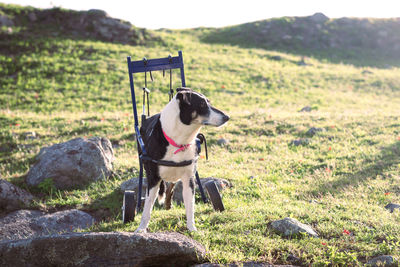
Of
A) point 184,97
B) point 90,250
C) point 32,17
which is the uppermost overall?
point 32,17

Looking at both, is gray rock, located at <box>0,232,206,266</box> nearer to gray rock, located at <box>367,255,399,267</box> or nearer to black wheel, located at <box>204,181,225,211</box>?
black wheel, located at <box>204,181,225,211</box>

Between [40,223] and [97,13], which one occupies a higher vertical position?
[97,13]

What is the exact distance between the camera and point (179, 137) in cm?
524

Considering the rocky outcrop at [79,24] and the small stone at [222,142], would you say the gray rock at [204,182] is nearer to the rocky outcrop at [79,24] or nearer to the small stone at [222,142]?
the small stone at [222,142]

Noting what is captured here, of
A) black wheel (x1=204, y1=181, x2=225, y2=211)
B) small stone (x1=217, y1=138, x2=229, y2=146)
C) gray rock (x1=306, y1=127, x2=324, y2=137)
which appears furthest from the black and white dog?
gray rock (x1=306, y1=127, x2=324, y2=137)

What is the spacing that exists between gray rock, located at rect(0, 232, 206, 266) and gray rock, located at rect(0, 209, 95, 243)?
2.60 m

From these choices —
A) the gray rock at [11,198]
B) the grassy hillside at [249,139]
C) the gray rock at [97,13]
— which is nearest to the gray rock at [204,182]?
the grassy hillside at [249,139]

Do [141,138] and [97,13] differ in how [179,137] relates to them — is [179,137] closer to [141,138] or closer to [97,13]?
[141,138]

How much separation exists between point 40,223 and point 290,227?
494 centimetres

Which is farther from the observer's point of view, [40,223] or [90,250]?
[40,223]

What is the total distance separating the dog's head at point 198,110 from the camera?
4902mm

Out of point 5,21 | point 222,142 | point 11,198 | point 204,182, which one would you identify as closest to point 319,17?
point 5,21

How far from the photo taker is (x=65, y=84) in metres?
22.8

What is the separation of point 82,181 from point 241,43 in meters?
34.5
